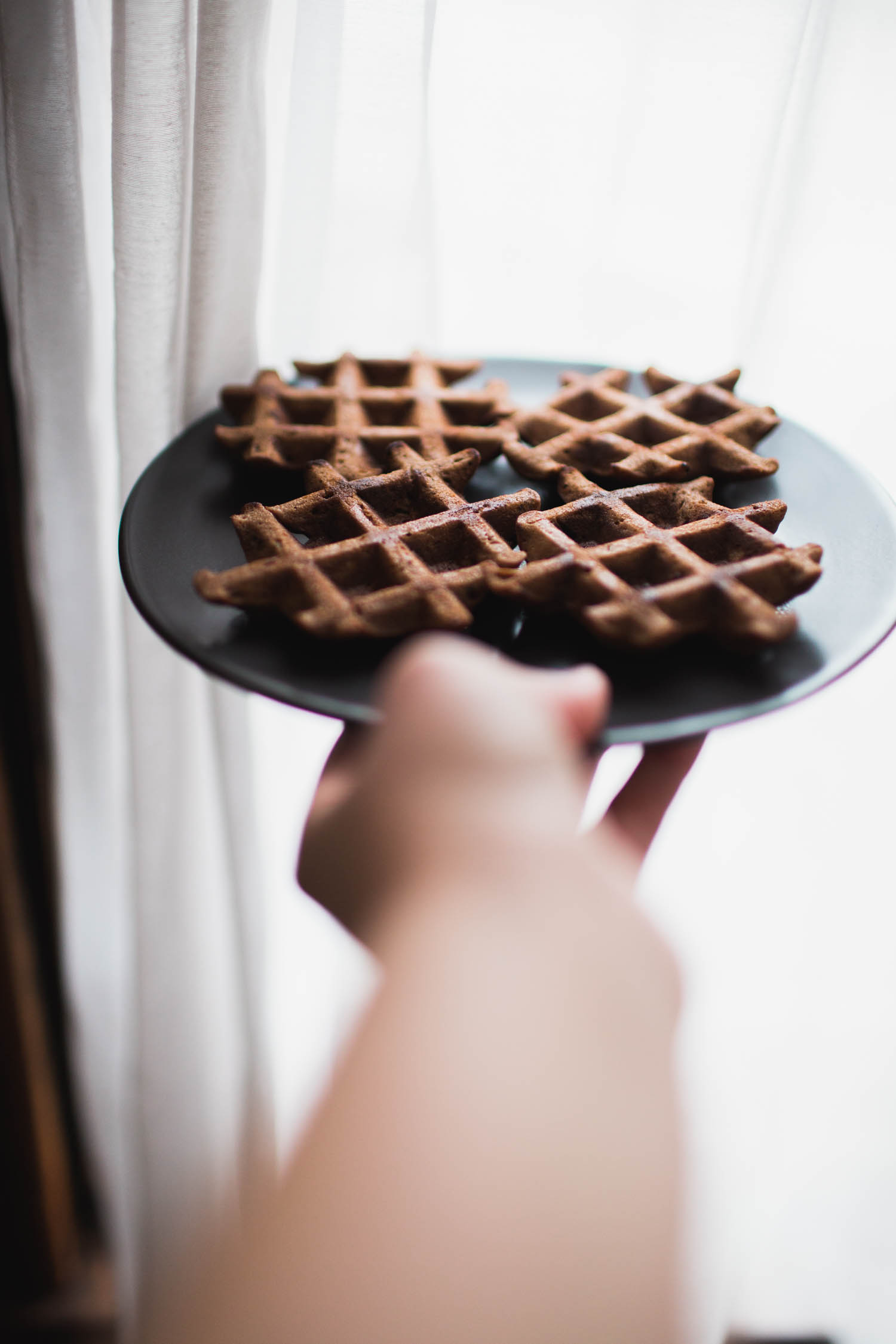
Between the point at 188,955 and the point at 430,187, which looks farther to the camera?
the point at 188,955

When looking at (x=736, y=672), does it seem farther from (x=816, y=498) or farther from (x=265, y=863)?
(x=265, y=863)

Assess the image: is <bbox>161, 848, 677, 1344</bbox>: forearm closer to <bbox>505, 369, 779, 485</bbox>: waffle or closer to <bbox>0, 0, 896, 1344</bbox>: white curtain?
<bbox>505, 369, 779, 485</bbox>: waffle

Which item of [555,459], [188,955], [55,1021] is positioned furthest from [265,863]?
[555,459]

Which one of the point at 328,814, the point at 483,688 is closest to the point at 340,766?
the point at 328,814

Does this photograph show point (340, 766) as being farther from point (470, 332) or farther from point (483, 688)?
point (470, 332)

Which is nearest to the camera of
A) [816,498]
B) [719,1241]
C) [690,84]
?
[816,498]

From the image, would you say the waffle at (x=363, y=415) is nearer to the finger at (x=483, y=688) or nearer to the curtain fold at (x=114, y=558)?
the curtain fold at (x=114, y=558)
